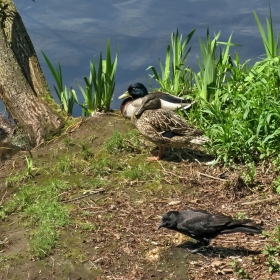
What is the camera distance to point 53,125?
323 inches

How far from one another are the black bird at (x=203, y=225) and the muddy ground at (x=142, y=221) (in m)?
0.18

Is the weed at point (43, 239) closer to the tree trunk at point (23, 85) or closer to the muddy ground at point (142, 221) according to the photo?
the muddy ground at point (142, 221)

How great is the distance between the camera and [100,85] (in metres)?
8.13

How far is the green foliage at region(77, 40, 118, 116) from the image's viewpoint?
8031 millimetres

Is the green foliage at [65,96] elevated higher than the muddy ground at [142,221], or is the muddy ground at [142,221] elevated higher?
the green foliage at [65,96]

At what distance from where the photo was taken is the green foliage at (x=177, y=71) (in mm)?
8211

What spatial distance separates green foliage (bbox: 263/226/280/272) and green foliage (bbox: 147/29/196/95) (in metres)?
3.54

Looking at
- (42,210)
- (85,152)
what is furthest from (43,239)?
(85,152)

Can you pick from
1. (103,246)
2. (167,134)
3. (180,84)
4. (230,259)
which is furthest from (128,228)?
(180,84)

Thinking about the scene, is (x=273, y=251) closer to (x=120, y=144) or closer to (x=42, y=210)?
(x=42, y=210)

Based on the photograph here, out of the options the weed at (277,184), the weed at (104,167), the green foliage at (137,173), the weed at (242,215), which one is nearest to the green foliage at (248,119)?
the weed at (277,184)

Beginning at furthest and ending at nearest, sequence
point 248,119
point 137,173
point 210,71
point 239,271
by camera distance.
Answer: point 210,71
point 248,119
point 137,173
point 239,271

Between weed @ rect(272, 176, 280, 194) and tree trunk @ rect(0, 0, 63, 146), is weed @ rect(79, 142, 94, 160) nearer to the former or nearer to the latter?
tree trunk @ rect(0, 0, 63, 146)

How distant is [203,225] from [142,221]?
35.2 inches
